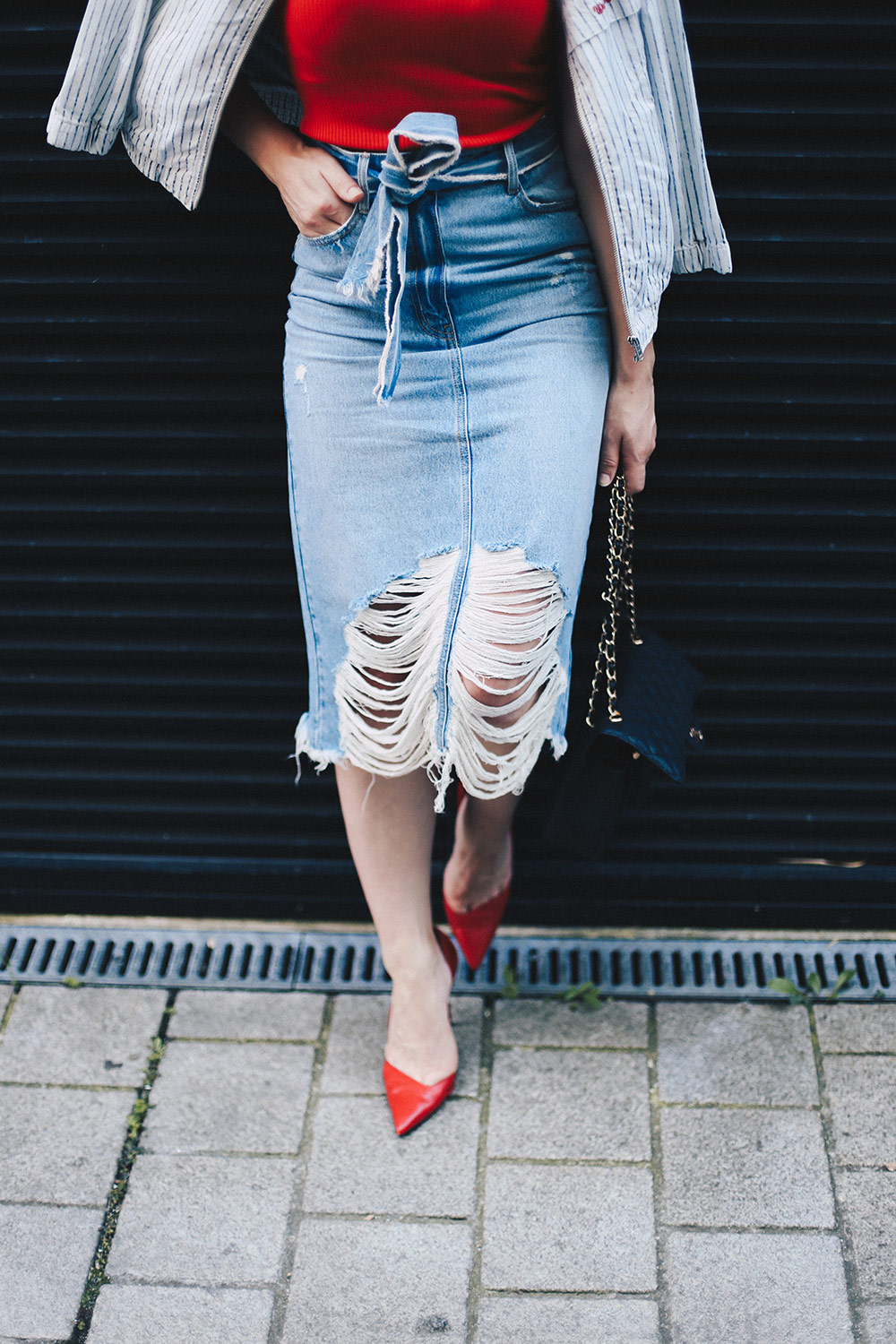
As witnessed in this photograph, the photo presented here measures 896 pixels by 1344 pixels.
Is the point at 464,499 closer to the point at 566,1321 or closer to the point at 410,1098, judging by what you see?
the point at 410,1098

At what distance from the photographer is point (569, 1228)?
201cm

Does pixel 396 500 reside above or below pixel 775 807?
above

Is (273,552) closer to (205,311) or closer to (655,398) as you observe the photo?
(205,311)

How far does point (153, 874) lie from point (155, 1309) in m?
0.98

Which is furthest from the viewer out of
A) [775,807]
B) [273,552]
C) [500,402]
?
[775,807]

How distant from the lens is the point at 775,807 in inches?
102

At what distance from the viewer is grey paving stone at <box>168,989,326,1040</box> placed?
7.88 feet

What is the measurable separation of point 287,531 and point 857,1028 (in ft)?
5.03

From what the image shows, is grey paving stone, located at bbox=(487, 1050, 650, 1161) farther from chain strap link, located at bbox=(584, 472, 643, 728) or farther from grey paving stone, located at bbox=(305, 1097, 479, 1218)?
chain strap link, located at bbox=(584, 472, 643, 728)

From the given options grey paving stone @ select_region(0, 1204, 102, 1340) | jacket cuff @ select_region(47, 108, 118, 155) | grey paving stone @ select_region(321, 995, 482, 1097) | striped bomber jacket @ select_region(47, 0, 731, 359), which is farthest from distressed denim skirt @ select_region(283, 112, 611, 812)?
grey paving stone @ select_region(0, 1204, 102, 1340)

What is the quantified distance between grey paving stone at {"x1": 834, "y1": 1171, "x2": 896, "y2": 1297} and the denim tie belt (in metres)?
1.57

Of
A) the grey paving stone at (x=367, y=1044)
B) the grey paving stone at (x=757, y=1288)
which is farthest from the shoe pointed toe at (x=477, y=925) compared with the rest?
the grey paving stone at (x=757, y=1288)

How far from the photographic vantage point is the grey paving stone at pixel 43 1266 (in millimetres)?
1900

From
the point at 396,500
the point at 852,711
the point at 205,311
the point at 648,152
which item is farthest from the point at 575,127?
the point at 852,711
